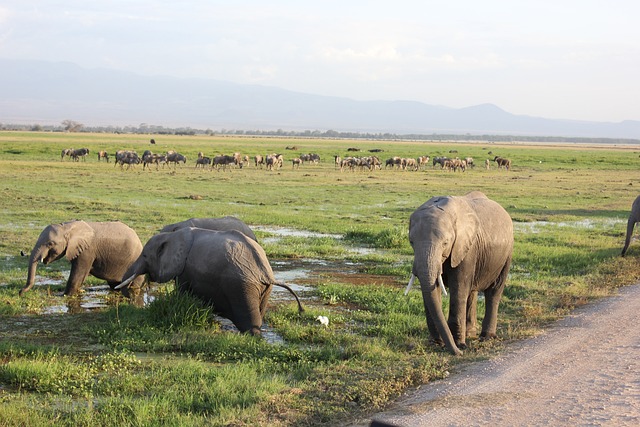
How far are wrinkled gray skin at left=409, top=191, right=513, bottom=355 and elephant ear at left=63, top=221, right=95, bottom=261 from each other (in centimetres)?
526

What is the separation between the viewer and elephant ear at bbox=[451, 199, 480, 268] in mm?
7973

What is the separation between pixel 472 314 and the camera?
29.2ft

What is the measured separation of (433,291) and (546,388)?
1.42 m

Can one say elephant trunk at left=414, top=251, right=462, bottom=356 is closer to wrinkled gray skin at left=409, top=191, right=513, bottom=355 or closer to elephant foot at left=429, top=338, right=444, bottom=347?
wrinkled gray skin at left=409, top=191, right=513, bottom=355

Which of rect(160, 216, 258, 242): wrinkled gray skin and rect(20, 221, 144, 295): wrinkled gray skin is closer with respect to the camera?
rect(20, 221, 144, 295): wrinkled gray skin

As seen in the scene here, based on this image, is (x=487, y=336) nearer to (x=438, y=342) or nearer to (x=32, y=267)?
(x=438, y=342)

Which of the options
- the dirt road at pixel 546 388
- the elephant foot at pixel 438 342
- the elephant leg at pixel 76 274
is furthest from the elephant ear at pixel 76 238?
the dirt road at pixel 546 388

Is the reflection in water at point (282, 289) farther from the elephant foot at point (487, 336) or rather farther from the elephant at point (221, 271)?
the elephant foot at point (487, 336)

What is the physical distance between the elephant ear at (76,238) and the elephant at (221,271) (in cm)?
201

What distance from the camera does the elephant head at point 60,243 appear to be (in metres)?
10.8

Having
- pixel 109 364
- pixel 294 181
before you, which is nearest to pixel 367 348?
pixel 109 364

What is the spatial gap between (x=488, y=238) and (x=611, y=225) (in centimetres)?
1419

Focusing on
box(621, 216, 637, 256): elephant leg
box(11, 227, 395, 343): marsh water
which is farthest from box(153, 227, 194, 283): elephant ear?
box(621, 216, 637, 256): elephant leg

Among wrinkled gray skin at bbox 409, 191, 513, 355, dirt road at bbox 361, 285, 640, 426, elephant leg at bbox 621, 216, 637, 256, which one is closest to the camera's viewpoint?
dirt road at bbox 361, 285, 640, 426
